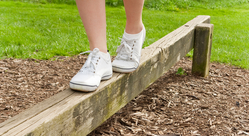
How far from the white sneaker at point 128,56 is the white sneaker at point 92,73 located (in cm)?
14

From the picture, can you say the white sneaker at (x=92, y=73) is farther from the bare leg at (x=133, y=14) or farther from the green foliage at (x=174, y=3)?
the green foliage at (x=174, y=3)

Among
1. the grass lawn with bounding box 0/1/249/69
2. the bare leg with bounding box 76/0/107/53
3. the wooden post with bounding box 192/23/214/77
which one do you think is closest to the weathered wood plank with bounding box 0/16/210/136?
the bare leg with bounding box 76/0/107/53

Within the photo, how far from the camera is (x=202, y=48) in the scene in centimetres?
368

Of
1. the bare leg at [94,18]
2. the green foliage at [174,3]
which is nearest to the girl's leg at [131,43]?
the bare leg at [94,18]

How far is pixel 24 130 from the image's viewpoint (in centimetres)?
116

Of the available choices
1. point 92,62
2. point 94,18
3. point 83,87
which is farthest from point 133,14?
point 83,87

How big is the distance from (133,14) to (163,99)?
1.26 metres

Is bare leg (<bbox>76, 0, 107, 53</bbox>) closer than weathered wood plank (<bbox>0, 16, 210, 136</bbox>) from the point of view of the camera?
No

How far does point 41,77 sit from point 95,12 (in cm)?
191

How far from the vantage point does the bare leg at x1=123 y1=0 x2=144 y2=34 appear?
1.91 metres

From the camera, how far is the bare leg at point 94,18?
1615 mm

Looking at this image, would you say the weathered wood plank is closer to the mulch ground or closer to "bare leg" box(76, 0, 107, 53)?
"bare leg" box(76, 0, 107, 53)

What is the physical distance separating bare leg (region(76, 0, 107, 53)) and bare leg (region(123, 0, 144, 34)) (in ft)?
1.02

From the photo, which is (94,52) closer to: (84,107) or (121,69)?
(121,69)
